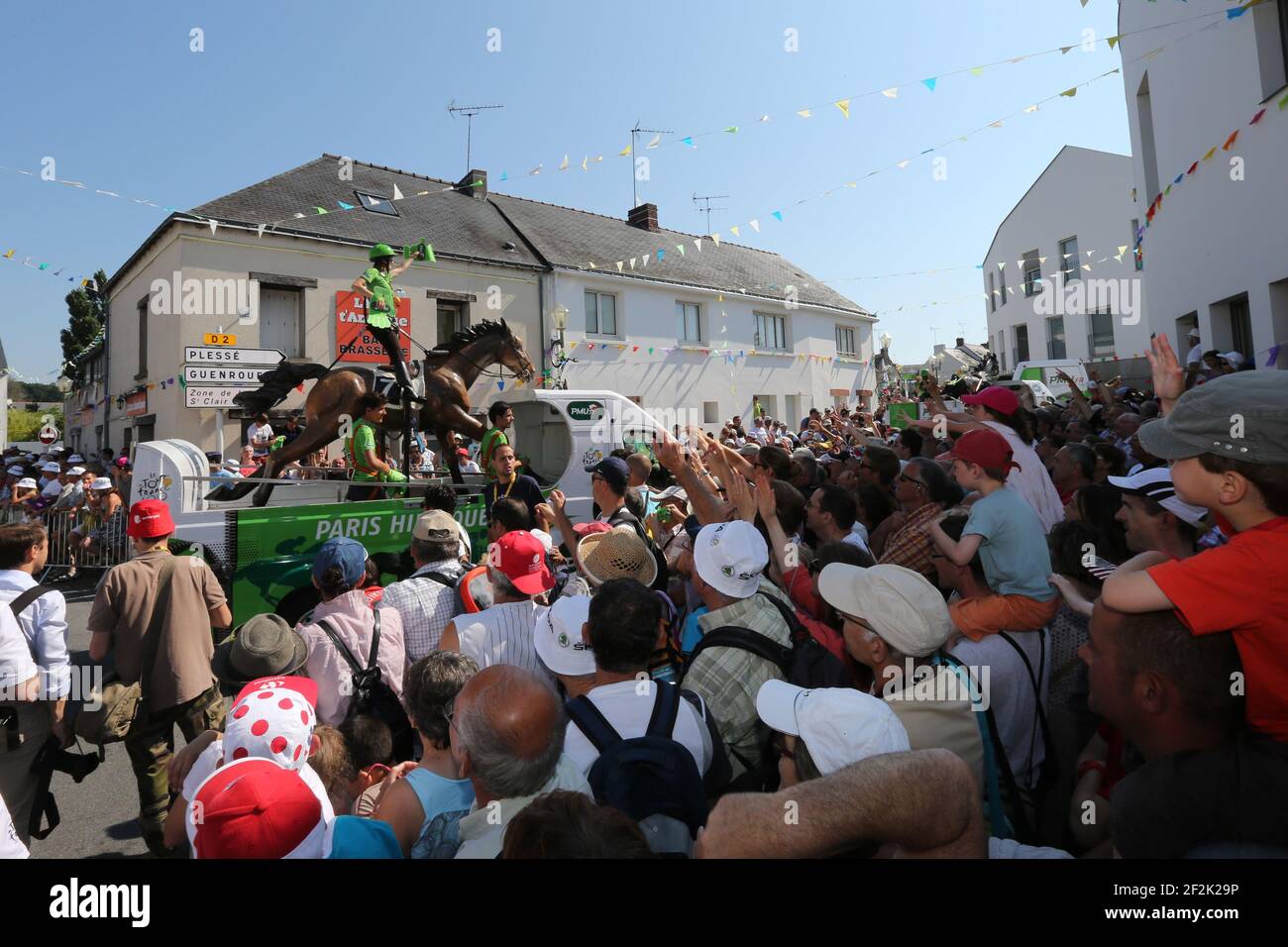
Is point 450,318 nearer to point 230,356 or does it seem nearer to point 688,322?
point 230,356

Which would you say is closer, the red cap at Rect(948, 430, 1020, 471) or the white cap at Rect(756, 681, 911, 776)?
the white cap at Rect(756, 681, 911, 776)

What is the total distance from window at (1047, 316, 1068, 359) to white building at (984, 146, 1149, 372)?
38mm

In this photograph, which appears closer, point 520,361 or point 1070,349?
point 520,361

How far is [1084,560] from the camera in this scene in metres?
2.67

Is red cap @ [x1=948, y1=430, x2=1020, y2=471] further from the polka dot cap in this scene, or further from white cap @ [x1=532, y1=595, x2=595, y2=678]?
the polka dot cap

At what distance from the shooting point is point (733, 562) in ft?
8.38

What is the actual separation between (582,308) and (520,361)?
12229 mm

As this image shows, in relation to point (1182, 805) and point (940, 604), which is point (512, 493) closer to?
point (940, 604)

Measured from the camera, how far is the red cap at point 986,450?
298 centimetres

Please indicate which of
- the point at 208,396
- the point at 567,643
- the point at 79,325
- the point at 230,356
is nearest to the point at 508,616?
the point at 567,643

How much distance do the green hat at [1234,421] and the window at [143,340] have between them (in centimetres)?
2137

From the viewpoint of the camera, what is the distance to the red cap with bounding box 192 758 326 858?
1.37m

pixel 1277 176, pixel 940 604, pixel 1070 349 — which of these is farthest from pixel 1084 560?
pixel 1070 349

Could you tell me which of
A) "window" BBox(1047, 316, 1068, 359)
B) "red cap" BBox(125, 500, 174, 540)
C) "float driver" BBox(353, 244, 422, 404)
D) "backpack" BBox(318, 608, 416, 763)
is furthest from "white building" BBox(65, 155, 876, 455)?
"backpack" BBox(318, 608, 416, 763)
